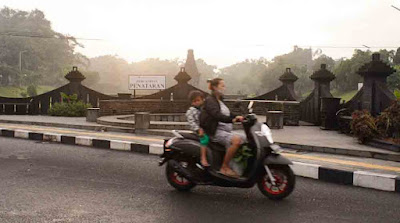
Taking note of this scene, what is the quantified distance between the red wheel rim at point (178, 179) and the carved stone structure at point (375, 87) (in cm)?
708

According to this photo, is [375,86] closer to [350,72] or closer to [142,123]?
[142,123]

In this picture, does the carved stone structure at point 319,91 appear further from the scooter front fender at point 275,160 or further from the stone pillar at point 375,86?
the scooter front fender at point 275,160

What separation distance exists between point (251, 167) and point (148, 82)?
15305 mm

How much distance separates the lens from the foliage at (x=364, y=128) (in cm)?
853

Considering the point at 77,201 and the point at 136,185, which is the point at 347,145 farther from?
the point at 77,201

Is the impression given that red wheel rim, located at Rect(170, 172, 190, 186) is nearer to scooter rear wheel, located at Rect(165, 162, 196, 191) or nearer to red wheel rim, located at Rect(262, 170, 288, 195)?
scooter rear wheel, located at Rect(165, 162, 196, 191)

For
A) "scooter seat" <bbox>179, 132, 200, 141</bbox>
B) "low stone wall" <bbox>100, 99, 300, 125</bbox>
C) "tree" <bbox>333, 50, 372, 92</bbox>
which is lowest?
"scooter seat" <bbox>179, 132, 200, 141</bbox>

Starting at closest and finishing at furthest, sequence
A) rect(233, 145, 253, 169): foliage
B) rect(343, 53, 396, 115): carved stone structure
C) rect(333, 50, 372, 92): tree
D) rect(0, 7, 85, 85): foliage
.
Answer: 1. rect(233, 145, 253, 169): foliage
2. rect(343, 53, 396, 115): carved stone structure
3. rect(333, 50, 372, 92): tree
4. rect(0, 7, 85, 85): foliage

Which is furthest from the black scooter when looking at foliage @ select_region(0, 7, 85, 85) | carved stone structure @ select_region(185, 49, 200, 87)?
foliage @ select_region(0, 7, 85, 85)

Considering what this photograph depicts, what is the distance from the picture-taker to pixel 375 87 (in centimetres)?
1053

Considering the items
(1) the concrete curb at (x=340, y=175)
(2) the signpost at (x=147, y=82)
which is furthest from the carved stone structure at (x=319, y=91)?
(2) the signpost at (x=147, y=82)

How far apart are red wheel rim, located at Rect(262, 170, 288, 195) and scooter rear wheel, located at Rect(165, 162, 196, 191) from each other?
973 mm

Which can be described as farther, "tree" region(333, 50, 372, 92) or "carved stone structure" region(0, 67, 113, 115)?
"tree" region(333, 50, 372, 92)

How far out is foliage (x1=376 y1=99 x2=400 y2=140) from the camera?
822cm
